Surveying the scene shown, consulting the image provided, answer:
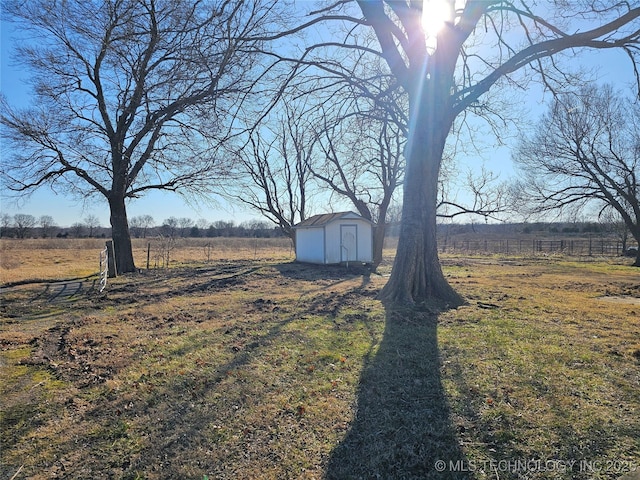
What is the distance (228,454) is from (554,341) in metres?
4.78

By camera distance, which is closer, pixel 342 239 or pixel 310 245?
pixel 342 239

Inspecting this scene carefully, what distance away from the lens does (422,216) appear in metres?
8.23

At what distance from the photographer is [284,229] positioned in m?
27.3

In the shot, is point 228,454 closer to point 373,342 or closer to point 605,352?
point 373,342

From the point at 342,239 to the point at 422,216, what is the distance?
11932 mm

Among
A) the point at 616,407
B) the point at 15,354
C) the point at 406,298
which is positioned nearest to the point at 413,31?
the point at 406,298

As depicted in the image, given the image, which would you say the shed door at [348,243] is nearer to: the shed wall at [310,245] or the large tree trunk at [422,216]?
the shed wall at [310,245]

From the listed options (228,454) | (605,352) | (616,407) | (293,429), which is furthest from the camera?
(605,352)

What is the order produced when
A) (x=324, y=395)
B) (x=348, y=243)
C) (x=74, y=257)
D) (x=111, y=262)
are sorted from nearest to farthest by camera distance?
(x=324, y=395) → (x=111, y=262) → (x=348, y=243) → (x=74, y=257)

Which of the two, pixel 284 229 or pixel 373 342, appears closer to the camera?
pixel 373 342

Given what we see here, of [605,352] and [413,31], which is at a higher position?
[413,31]

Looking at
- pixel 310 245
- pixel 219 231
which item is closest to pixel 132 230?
pixel 219 231

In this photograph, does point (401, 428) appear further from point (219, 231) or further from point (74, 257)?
point (219, 231)

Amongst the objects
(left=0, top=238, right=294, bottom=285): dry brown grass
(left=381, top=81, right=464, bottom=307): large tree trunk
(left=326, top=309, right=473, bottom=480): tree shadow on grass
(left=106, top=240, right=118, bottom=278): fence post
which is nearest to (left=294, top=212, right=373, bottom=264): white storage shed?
(left=0, top=238, right=294, bottom=285): dry brown grass
